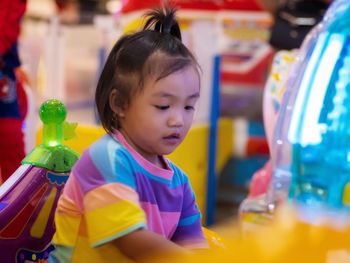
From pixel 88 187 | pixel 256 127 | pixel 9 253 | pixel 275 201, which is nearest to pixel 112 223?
pixel 88 187

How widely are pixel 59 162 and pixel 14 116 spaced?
0.70 metres

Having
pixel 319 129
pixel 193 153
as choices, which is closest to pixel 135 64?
pixel 319 129

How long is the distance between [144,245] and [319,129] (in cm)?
48

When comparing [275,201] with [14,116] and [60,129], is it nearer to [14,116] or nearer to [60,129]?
[60,129]

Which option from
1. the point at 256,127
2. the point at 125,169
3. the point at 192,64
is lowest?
the point at 256,127

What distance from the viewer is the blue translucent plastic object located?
1.18 m

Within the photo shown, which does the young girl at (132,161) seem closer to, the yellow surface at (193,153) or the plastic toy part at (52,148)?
the plastic toy part at (52,148)

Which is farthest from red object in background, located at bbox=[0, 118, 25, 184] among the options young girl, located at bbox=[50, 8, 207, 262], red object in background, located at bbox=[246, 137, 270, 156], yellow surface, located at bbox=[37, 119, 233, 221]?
red object in background, located at bbox=[246, 137, 270, 156]

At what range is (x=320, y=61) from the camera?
1278mm

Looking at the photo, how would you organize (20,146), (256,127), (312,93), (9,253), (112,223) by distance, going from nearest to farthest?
(112,223), (9,253), (312,93), (20,146), (256,127)

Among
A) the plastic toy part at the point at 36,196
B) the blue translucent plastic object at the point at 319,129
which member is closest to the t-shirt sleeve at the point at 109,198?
the plastic toy part at the point at 36,196

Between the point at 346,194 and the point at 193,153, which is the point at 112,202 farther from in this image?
the point at 193,153

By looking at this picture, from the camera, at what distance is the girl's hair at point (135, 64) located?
0.92 meters

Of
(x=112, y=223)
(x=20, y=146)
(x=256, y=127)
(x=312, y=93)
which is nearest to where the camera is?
(x=112, y=223)
